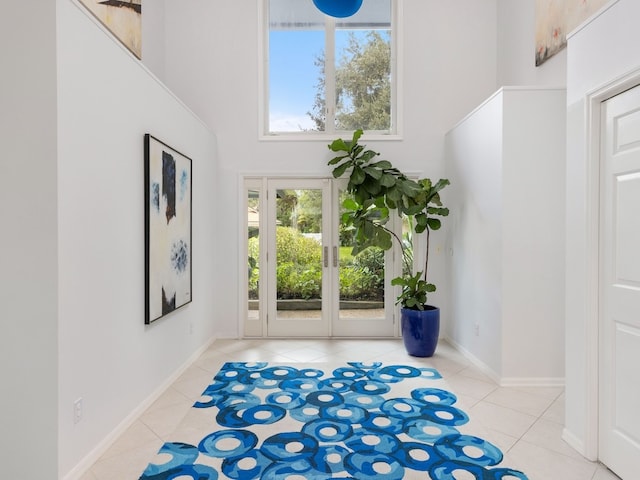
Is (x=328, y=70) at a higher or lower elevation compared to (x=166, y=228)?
higher

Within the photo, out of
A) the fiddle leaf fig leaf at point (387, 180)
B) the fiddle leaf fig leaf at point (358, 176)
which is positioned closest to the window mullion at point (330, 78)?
the fiddle leaf fig leaf at point (358, 176)

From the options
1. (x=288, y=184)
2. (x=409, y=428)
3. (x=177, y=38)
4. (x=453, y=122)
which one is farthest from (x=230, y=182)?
(x=409, y=428)

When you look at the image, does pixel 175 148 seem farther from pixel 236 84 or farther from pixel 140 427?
pixel 140 427

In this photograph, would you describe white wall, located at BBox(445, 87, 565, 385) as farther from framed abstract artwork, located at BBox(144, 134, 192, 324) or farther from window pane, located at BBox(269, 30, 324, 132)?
framed abstract artwork, located at BBox(144, 134, 192, 324)

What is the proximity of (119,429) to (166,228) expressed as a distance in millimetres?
Answer: 1508

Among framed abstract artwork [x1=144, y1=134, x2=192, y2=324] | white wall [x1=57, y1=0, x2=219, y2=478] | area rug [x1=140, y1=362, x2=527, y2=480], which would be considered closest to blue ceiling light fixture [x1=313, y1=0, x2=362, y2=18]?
white wall [x1=57, y1=0, x2=219, y2=478]

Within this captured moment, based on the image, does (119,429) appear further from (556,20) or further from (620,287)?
(556,20)

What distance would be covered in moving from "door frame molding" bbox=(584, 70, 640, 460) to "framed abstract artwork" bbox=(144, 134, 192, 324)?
113 inches

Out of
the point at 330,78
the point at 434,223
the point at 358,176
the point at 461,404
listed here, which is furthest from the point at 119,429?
the point at 330,78

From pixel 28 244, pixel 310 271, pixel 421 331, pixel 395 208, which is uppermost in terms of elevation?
pixel 395 208

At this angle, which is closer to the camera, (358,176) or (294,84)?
(358,176)

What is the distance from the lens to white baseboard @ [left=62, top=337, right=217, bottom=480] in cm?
217

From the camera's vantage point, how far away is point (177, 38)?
502cm

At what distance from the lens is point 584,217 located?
236 cm
